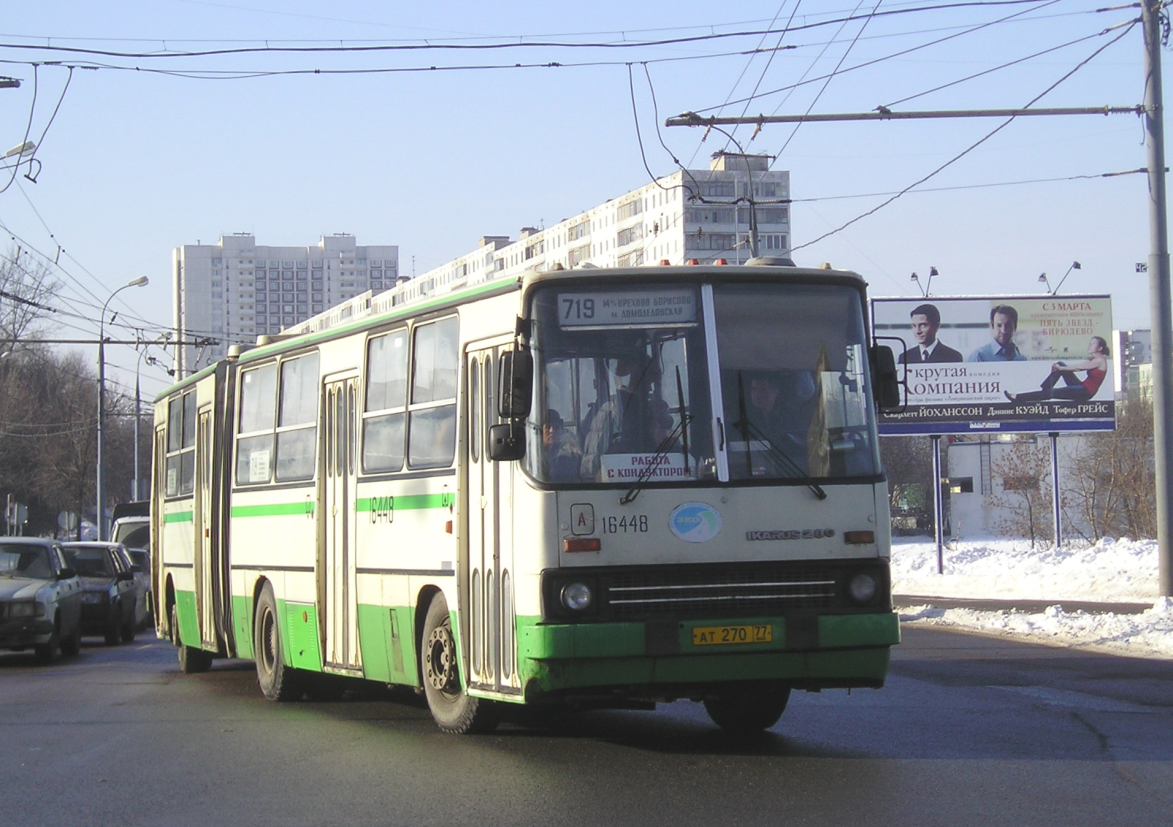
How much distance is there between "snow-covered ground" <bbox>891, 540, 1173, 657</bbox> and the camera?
18469mm

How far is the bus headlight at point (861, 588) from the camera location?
8867 mm

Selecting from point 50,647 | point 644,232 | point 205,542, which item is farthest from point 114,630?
point 644,232

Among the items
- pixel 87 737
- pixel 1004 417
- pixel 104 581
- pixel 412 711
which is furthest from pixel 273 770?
pixel 1004 417

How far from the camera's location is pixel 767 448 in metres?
8.84

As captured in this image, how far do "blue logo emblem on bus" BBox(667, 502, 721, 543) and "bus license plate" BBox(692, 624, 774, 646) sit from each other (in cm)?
50

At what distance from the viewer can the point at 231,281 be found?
194 m

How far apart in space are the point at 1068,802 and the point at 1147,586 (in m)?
22.3

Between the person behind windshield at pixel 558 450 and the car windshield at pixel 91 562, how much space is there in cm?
1791

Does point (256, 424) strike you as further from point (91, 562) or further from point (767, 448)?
point (91, 562)

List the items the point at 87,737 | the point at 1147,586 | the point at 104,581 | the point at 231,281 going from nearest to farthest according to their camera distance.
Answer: the point at 87,737 < the point at 104,581 < the point at 1147,586 < the point at 231,281

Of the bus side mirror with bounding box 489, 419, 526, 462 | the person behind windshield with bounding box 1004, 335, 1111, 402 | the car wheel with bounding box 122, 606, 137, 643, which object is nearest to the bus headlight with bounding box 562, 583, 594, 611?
the bus side mirror with bounding box 489, 419, 526, 462

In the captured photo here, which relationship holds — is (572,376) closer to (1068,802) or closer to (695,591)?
(695,591)

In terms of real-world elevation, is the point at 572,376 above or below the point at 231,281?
below

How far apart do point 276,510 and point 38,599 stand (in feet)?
23.2
